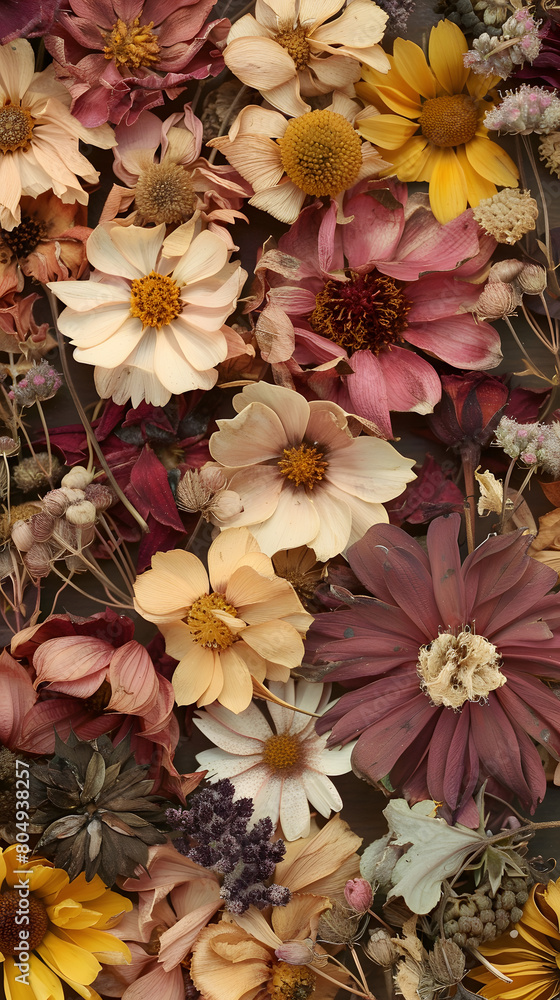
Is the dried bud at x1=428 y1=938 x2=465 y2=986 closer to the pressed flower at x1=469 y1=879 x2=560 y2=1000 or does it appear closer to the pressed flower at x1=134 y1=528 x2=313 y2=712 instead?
the pressed flower at x1=469 y1=879 x2=560 y2=1000

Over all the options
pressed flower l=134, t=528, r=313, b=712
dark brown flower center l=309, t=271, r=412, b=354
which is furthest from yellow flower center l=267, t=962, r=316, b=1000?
dark brown flower center l=309, t=271, r=412, b=354

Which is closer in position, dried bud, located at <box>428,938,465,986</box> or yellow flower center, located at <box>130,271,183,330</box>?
dried bud, located at <box>428,938,465,986</box>

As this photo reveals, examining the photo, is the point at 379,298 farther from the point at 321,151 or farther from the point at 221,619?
the point at 221,619

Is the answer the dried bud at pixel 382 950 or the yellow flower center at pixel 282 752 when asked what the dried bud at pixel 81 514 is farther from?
the dried bud at pixel 382 950

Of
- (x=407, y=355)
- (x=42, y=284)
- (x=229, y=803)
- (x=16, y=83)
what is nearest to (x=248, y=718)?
(x=229, y=803)

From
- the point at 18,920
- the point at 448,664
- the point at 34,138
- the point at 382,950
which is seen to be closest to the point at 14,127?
the point at 34,138

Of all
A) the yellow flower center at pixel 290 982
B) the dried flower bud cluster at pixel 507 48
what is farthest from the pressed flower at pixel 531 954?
the dried flower bud cluster at pixel 507 48
